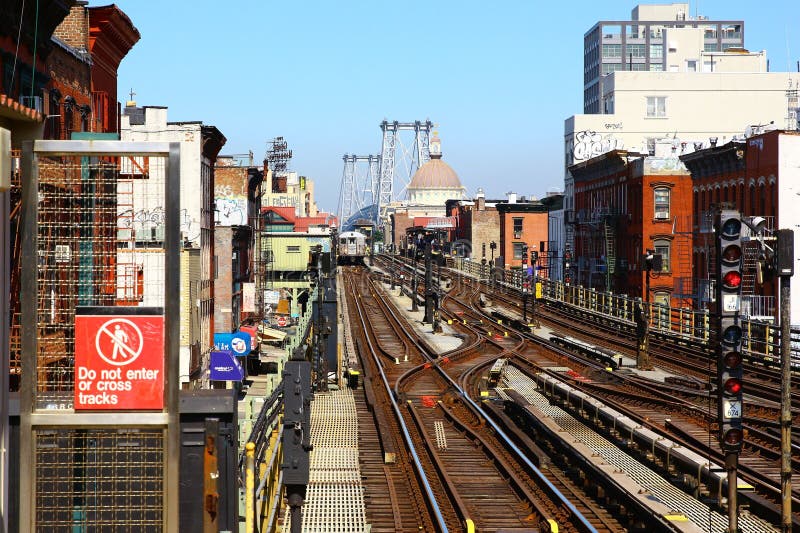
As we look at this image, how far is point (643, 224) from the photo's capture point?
205ft

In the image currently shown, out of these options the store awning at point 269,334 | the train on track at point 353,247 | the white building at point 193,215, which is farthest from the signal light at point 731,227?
the train on track at point 353,247

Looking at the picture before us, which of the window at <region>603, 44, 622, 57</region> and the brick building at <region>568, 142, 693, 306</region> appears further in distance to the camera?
the window at <region>603, 44, 622, 57</region>

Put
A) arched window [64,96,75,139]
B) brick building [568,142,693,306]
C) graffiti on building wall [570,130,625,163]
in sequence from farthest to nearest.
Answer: graffiti on building wall [570,130,625,163]
brick building [568,142,693,306]
arched window [64,96,75,139]

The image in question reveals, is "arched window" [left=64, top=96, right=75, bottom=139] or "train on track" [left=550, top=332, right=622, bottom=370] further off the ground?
A: "arched window" [left=64, top=96, right=75, bottom=139]

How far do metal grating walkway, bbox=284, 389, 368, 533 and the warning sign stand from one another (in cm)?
1054

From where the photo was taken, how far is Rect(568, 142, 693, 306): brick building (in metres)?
62.0

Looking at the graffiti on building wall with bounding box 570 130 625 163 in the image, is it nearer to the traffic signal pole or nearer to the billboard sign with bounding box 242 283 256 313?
the billboard sign with bounding box 242 283 256 313

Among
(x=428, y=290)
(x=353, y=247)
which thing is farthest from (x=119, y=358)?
(x=353, y=247)

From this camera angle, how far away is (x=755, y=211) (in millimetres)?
50281

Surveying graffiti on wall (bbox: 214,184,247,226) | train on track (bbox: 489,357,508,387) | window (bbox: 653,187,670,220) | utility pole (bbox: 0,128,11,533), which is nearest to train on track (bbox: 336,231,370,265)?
graffiti on wall (bbox: 214,184,247,226)

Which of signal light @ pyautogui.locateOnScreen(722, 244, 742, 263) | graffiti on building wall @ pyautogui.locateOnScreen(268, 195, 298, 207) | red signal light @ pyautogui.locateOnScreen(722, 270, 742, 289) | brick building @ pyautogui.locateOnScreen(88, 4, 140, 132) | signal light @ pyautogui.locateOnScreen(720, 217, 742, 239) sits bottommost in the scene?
red signal light @ pyautogui.locateOnScreen(722, 270, 742, 289)

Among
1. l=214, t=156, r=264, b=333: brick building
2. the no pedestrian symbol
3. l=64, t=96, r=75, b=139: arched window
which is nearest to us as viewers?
the no pedestrian symbol

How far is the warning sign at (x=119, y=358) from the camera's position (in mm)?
7668

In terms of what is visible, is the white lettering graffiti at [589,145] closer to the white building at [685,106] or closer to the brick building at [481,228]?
the white building at [685,106]
